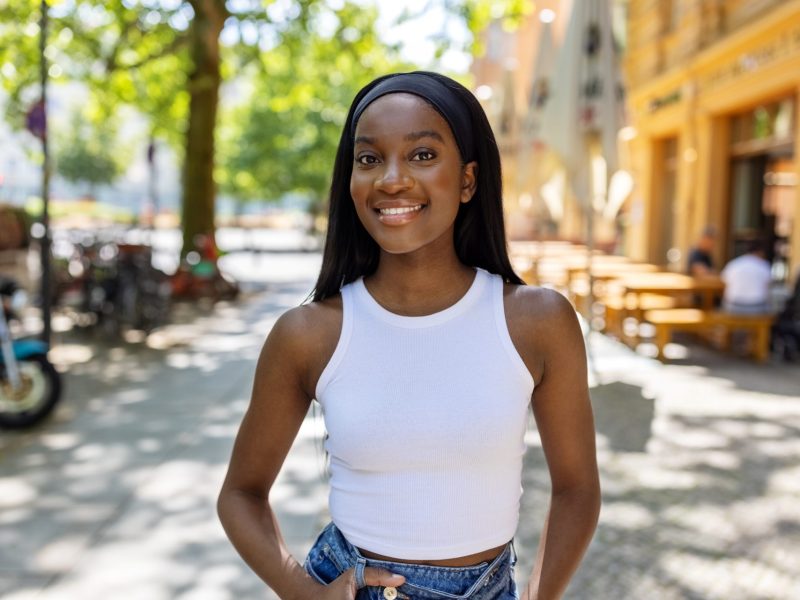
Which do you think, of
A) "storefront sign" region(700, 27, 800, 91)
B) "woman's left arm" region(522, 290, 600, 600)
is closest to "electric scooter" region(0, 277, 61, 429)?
"woman's left arm" region(522, 290, 600, 600)

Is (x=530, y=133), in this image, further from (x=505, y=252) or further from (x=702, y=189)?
(x=505, y=252)

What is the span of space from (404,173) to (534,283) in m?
13.3

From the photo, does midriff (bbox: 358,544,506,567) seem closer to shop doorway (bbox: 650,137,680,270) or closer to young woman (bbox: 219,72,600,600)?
young woman (bbox: 219,72,600,600)

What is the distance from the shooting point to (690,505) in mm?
4867

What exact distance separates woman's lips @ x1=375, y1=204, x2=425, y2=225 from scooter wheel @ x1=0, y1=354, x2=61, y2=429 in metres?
5.74

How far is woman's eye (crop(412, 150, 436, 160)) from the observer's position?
155 centimetres

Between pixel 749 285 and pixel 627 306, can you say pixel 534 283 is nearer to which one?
pixel 627 306

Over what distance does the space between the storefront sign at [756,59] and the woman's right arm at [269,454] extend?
11.8 metres

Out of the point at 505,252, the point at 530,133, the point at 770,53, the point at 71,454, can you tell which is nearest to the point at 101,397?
the point at 71,454

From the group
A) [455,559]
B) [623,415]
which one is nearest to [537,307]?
[455,559]

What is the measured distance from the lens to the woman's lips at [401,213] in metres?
1.56

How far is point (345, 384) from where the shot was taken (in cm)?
154

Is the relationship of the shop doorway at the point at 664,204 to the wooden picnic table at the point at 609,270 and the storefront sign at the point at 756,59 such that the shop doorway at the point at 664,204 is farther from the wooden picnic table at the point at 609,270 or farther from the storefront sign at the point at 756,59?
the wooden picnic table at the point at 609,270

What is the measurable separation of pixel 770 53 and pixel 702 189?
10.2ft
